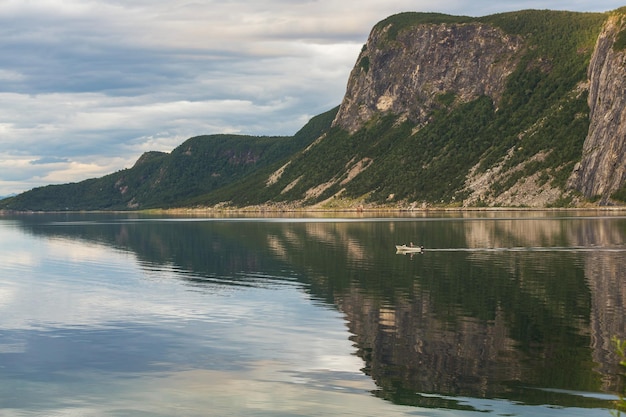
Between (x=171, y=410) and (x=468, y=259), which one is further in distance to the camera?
(x=468, y=259)

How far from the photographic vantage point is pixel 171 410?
35.4m

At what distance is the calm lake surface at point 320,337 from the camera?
3672 centimetres

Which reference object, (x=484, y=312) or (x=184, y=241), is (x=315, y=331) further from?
(x=184, y=241)

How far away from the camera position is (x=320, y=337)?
51.7m

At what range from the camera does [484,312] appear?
195ft

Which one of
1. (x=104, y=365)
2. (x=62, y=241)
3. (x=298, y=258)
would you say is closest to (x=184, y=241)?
(x=62, y=241)

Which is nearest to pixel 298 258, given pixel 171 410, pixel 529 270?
pixel 529 270

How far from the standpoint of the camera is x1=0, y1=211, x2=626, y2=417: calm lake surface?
36.7 metres

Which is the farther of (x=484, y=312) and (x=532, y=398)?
(x=484, y=312)

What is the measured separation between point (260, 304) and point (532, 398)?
3464 centimetres

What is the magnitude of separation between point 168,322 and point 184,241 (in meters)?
102

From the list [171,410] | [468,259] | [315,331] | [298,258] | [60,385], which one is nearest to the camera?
[171,410]

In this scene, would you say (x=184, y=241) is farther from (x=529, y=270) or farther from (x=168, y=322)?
(x=168, y=322)

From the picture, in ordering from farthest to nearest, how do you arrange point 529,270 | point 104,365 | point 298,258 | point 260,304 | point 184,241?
point 184,241 < point 298,258 < point 529,270 < point 260,304 < point 104,365
